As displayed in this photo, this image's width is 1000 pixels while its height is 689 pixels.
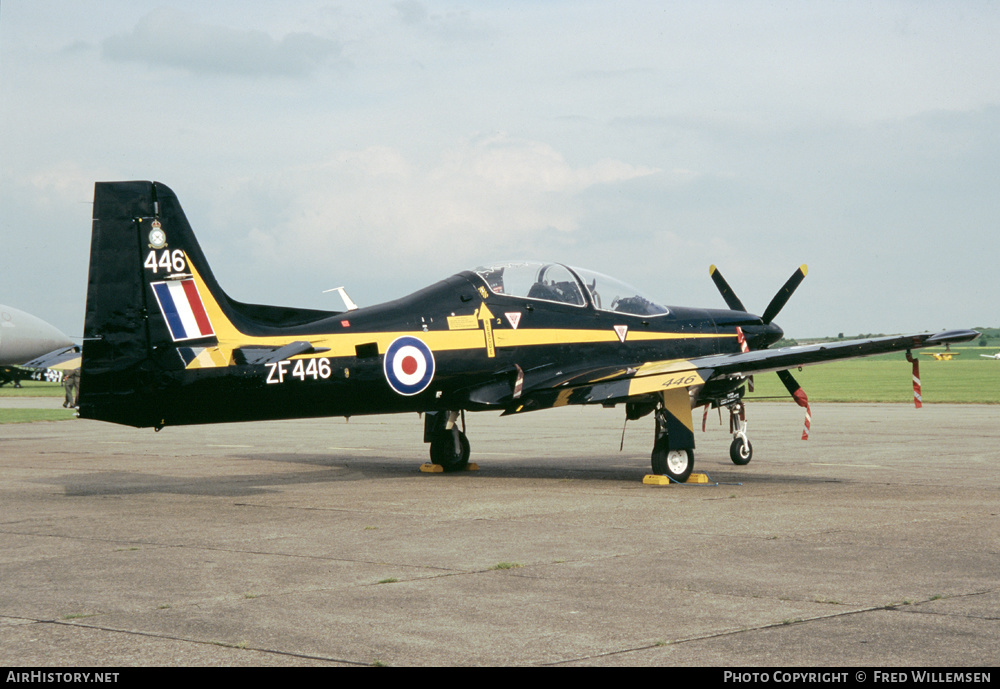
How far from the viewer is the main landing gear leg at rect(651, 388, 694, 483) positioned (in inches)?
579

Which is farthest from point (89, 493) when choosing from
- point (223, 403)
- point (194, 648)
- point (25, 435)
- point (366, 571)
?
point (25, 435)

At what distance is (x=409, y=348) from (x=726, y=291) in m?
7.48

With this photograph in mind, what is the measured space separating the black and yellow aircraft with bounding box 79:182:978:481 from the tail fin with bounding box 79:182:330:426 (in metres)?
0.02

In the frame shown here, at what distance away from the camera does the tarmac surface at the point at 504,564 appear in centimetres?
610

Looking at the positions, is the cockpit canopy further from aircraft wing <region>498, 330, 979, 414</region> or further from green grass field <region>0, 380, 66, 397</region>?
green grass field <region>0, 380, 66, 397</region>

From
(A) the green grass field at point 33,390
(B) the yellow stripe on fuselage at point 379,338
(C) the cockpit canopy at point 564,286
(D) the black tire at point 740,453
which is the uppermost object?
(C) the cockpit canopy at point 564,286

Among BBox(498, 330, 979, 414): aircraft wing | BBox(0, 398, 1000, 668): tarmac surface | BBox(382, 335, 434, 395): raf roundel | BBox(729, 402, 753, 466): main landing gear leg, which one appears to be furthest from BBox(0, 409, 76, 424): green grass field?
BBox(729, 402, 753, 466): main landing gear leg

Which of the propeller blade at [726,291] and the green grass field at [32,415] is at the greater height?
the propeller blade at [726,291]

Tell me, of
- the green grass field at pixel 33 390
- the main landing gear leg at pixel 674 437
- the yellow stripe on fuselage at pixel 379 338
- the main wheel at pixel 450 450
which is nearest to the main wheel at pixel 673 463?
the main landing gear leg at pixel 674 437

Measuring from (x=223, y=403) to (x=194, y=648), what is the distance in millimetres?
7502

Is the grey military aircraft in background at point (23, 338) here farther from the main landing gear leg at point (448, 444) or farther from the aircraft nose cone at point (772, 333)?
the aircraft nose cone at point (772, 333)

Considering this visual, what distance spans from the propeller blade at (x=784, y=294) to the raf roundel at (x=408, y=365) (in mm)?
6687

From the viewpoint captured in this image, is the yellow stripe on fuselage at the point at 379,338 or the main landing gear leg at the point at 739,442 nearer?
the yellow stripe on fuselage at the point at 379,338
